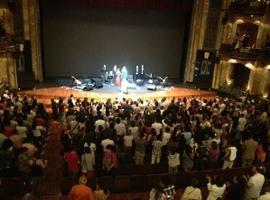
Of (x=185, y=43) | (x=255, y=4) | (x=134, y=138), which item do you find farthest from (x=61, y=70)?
(x=134, y=138)

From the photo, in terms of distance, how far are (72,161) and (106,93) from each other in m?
11.4

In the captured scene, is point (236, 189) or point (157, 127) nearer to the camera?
point (236, 189)

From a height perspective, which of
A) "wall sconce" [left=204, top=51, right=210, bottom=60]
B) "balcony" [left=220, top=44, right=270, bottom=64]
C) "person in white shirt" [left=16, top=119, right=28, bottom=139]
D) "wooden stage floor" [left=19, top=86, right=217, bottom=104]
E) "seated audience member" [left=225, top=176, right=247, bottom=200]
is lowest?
"wooden stage floor" [left=19, top=86, right=217, bottom=104]

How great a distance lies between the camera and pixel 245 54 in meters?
21.3

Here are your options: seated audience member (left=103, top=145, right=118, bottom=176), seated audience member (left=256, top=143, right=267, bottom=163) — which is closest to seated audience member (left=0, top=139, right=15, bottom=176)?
seated audience member (left=103, top=145, right=118, bottom=176)

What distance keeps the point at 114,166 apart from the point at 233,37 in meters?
17.1

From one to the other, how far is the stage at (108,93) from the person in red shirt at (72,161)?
10.4m

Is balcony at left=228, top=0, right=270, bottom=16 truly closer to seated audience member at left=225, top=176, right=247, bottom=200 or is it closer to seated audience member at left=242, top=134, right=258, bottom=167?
seated audience member at left=242, top=134, right=258, bottom=167

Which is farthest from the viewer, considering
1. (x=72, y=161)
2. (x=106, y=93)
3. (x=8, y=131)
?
(x=106, y=93)

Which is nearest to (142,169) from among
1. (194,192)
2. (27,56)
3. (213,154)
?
(213,154)

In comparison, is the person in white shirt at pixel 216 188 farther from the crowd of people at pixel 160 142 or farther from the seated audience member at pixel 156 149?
the seated audience member at pixel 156 149

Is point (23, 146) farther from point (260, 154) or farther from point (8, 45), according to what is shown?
point (8, 45)

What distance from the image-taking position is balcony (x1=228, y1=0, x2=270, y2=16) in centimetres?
2077

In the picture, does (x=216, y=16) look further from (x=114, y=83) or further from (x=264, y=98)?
(x=114, y=83)
